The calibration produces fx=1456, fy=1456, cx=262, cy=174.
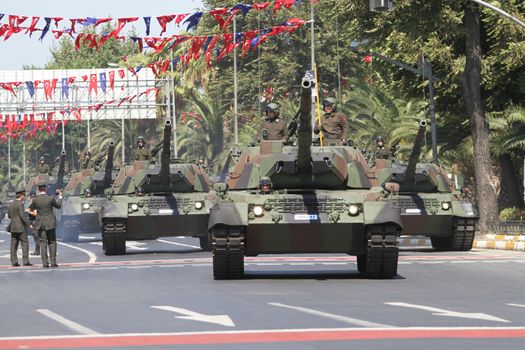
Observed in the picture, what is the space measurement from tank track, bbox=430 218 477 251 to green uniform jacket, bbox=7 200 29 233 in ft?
33.5

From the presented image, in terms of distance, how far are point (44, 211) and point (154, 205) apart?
6453mm

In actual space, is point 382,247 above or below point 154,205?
below

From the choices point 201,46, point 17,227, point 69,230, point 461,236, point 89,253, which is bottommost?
point 89,253

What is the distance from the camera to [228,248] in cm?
2242

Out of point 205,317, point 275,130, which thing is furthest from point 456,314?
point 275,130

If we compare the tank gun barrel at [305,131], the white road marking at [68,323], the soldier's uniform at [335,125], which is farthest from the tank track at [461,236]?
the white road marking at [68,323]

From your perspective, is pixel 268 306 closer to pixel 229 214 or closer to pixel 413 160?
pixel 229 214

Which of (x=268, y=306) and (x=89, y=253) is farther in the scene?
(x=89, y=253)

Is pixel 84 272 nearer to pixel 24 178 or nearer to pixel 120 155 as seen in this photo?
pixel 120 155

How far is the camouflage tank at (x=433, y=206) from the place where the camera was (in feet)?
112

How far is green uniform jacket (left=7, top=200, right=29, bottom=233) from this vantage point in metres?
30.4

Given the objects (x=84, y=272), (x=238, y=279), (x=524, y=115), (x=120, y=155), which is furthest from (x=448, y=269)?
(x=120, y=155)

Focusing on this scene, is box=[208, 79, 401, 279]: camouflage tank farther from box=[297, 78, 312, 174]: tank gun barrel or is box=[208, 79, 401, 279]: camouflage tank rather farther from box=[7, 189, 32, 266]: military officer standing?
box=[7, 189, 32, 266]: military officer standing

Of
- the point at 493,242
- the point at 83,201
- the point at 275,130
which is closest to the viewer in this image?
the point at 275,130
